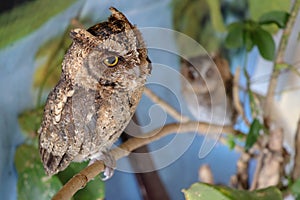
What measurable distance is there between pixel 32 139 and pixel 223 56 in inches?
21.5

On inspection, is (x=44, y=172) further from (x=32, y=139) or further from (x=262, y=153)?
(x=262, y=153)

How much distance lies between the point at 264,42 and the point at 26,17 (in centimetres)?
43

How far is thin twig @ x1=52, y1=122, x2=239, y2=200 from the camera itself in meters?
0.43

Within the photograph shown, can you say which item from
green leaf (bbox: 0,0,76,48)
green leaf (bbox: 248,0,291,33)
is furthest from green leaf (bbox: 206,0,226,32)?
green leaf (bbox: 0,0,76,48)

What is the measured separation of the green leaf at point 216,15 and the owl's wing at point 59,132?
0.61 m

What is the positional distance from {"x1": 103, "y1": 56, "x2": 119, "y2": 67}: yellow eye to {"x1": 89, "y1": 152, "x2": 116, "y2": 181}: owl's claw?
0.11 metres

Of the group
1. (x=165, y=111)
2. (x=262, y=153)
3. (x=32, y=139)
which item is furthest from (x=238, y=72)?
(x=32, y=139)

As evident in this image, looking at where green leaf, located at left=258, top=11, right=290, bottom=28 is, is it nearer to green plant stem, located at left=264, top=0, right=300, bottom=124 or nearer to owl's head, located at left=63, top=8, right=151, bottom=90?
green plant stem, located at left=264, top=0, right=300, bottom=124

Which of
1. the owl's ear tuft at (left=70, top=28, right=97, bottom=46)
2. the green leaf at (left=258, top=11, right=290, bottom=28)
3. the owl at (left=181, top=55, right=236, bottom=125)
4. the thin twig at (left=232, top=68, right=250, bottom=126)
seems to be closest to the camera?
the owl's ear tuft at (left=70, top=28, right=97, bottom=46)

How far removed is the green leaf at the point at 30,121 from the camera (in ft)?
1.59

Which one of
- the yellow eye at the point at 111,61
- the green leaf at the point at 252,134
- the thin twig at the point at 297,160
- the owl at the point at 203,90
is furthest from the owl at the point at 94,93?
the thin twig at the point at 297,160

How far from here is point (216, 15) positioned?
3.19 feet

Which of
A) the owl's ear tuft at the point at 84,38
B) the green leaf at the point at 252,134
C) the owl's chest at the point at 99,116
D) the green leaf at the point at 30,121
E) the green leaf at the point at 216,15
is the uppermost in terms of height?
the green leaf at the point at 216,15

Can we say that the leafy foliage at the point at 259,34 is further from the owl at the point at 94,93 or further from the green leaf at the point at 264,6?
the owl at the point at 94,93
